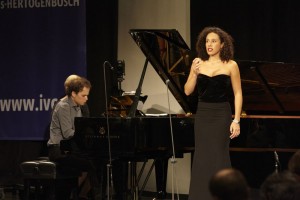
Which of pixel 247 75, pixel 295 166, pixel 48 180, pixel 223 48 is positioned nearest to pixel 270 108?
pixel 247 75

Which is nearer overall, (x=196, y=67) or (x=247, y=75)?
(x=196, y=67)

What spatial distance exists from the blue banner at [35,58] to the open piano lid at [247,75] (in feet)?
3.35

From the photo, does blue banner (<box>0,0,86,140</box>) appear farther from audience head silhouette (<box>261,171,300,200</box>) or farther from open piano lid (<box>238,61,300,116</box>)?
audience head silhouette (<box>261,171,300,200</box>)

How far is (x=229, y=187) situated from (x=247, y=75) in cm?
422

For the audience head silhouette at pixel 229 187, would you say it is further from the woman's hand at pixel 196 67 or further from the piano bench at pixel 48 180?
the piano bench at pixel 48 180

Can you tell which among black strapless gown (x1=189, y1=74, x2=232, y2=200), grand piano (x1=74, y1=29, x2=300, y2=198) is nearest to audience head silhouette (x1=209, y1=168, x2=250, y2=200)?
black strapless gown (x1=189, y1=74, x2=232, y2=200)

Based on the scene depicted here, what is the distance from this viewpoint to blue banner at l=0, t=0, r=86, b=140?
7227 millimetres

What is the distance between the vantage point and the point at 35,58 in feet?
24.3

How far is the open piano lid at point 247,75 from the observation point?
21.0 feet

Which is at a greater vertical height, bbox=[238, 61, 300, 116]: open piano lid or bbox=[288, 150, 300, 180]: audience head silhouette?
bbox=[238, 61, 300, 116]: open piano lid

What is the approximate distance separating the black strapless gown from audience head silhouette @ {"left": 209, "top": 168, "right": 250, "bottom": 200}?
107 inches

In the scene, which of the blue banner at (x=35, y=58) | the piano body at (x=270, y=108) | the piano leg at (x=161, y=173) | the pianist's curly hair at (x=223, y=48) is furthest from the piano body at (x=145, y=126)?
the blue banner at (x=35, y=58)

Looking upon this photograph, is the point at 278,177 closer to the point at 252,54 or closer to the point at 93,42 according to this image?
the point at 252,54

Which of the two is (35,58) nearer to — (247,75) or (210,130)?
(247,75)
